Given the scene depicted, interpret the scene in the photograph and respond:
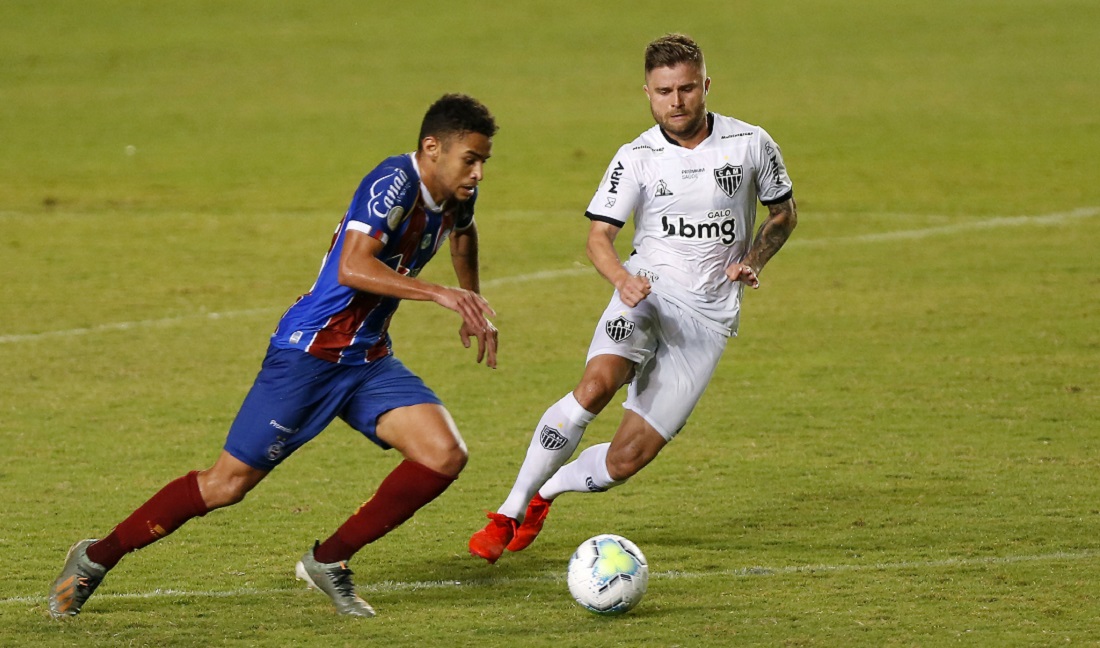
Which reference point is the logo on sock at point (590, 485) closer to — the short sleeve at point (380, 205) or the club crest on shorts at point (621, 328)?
the club crest on shorts at point (621, 328)

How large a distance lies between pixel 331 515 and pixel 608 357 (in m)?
1.53

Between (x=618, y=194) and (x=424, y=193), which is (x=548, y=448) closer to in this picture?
(x=618, y=194)

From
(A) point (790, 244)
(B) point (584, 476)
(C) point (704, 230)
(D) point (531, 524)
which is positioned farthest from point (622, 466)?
(A) point (790, 244)

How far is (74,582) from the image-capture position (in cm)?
554

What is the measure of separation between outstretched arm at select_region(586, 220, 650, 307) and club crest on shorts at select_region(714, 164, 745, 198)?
48 cm

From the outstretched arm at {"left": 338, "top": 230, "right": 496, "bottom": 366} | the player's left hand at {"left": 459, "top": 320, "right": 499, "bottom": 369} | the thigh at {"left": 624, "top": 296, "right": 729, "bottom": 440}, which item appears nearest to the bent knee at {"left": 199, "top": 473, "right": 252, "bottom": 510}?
the outstretched arm at {"left": 338, "top": 230, "right": 496, "bottom": 366}

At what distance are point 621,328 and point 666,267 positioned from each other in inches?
16.2

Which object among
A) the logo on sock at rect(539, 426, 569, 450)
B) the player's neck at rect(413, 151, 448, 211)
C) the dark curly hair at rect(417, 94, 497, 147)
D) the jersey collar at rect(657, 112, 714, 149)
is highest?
the dark curly hair at rect(417, 94, 497, 147)

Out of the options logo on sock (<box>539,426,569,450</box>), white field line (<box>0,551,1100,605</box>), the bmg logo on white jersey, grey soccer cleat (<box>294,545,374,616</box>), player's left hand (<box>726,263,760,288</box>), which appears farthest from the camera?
the bmg logo on white jersey

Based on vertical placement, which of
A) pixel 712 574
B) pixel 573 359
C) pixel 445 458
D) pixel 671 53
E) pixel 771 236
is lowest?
pixel 573 359

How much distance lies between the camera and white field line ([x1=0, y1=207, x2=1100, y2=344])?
11336 millimetres

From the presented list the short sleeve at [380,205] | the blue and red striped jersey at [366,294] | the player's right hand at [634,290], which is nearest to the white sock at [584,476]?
the player's right hand at [634,290]

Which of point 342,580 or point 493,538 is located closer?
point 342,580

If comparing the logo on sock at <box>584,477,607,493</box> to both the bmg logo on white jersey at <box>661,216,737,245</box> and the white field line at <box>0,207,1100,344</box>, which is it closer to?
the bmg logo on white jersey at <box>661,216,737,245</box>
